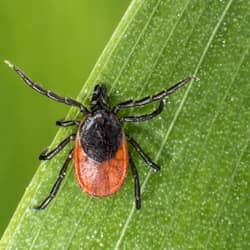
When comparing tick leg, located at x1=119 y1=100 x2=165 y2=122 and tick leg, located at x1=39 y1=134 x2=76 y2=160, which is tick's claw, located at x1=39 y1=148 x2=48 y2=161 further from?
tick leg, located at x1=119 y1=100 x2=165 y2=122

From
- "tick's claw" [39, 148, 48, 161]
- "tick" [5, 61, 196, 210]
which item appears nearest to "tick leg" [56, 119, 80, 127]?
"tick" [5, 61, 196, 210]

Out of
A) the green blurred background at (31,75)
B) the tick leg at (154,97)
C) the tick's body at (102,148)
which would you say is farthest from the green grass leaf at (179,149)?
the green blurred background at (31,75)

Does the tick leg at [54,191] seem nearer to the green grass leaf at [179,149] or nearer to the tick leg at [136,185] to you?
the green grass leaf at [179,149]

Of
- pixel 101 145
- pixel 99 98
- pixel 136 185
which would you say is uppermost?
pixel 99 98

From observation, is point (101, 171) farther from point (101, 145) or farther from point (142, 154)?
point (142, 154)

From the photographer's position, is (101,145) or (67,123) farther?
(101,145)

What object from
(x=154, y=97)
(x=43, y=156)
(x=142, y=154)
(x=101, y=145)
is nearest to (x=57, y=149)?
(x=43, y=156)

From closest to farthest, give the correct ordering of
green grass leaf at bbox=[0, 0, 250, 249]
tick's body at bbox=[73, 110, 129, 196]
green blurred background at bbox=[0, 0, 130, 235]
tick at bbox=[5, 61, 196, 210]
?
green grass leaf at bbox=[0, 0, 250, 249], tick at bbox=[5, 61, 196, 210], tick's body at bbox=[73, 110, 129, 196], green blurred background at bbox=[0, 0, 130, 235]

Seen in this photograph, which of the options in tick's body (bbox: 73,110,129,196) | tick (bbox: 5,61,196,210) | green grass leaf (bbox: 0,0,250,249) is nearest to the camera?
green grass leaf (bbox: 0,0,250,249)
